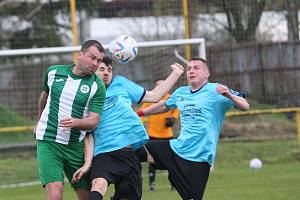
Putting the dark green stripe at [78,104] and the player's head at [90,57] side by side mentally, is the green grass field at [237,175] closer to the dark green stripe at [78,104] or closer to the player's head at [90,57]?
the dark green stripe at [78,104]

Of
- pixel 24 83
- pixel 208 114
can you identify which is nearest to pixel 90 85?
pixel 208 114

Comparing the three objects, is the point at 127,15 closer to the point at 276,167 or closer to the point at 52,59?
the point at 52,59

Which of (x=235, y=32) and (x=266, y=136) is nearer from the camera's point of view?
(x=235, y=32)

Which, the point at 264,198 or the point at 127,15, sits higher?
the point at 127,15

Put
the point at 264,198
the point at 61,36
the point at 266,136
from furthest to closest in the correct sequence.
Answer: the point at 61,36, the point at 266,136, the point at 264,198

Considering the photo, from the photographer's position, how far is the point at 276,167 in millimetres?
15961

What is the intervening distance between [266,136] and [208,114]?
1026 centimetres

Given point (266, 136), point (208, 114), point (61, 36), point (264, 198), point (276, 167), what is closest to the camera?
point (208, 114)

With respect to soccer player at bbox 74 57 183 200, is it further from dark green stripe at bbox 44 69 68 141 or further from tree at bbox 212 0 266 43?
tree at bbox 212 0 266 43

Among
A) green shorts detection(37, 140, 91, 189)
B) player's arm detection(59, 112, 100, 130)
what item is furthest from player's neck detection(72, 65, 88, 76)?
green shorts detection(37, 140, 91, 189)

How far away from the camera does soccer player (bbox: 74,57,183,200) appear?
297 inches

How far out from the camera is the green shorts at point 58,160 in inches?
285

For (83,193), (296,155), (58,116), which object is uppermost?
(58,116)

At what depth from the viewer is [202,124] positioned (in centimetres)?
857
